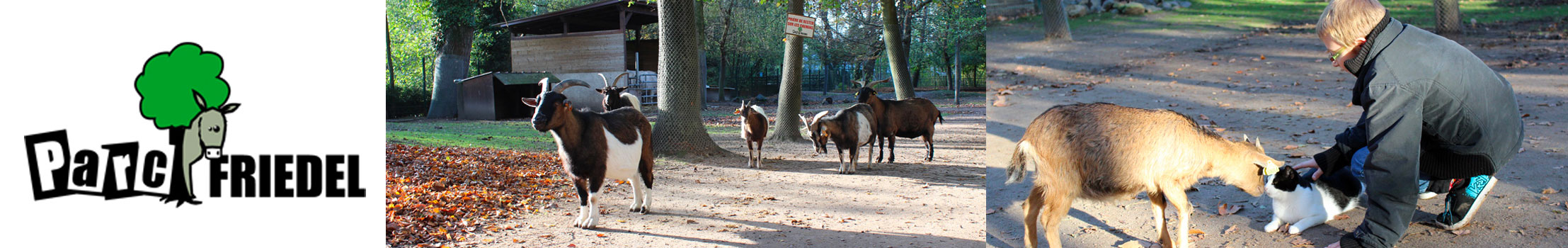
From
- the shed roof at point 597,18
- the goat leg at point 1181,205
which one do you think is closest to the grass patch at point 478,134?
the shed roof at point 597,18

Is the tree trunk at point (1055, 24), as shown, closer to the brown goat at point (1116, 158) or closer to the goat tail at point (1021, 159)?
the brown goat at point (1116, 158)

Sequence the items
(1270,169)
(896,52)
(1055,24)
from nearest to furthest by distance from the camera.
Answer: (1270,169), (896,52), (1055,24)

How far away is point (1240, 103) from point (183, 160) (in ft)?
22.9

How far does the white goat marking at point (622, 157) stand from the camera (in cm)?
370

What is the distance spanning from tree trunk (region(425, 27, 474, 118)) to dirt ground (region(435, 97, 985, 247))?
750 millimetres

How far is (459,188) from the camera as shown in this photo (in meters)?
3.87

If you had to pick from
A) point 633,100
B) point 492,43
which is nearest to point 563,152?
point 633,100

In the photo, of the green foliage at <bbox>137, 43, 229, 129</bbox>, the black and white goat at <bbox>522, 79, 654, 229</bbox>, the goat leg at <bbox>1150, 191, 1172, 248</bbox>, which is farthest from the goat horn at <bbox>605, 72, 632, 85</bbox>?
the goat leg at <bbox>1150, 191, 1172, 248</bbox>

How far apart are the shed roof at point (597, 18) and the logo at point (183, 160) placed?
Result: 1052 mm

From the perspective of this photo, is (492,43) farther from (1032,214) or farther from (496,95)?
(1032,214)

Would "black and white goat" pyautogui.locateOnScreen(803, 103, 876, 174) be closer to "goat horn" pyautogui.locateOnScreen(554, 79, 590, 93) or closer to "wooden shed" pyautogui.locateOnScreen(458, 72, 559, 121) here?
"goat horn" pyautogui.locateOnScreen(554, 79, 590, 93)

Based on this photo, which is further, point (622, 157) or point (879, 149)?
point (879, 149)

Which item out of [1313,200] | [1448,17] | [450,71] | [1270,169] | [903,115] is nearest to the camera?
[1270,169]

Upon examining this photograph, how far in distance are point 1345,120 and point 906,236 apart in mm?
3915
